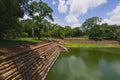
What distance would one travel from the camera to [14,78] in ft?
30.3

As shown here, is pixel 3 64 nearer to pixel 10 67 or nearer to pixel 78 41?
pixel 10 67

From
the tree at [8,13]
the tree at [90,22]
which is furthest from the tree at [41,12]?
the tree at [90,22]

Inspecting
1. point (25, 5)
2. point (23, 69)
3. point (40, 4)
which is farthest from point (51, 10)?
point (23, 69)

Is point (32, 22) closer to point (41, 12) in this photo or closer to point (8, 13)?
point (41, 12)

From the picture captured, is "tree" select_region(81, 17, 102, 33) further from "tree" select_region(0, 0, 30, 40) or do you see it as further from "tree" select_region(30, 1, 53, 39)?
"tree" select_region(0, 0, 30, 40)

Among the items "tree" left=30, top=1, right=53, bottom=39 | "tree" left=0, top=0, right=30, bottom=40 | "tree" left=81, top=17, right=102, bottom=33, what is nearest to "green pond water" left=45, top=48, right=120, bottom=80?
"tree" left=0, top=0, right=30, bottom=40

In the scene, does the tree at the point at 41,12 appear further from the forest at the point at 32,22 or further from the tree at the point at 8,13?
the tree at the point at 8,13

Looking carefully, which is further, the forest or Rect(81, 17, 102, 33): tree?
Rect(81, 17, 102, 33): tree

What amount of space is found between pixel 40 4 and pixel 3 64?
3862cm

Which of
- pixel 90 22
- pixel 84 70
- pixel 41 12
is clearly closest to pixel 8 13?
pixel 84 70

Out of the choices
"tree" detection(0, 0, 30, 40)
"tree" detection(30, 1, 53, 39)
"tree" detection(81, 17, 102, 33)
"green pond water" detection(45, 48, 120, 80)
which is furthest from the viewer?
"tree" detection(81, 17, 102, 33)

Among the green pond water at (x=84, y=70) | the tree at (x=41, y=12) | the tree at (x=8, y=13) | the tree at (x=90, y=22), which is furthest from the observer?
the tree at (x=90, y=22)

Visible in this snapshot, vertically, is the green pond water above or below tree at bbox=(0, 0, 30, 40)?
below

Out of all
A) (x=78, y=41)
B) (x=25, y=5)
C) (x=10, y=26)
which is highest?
(x=25, y=5)
